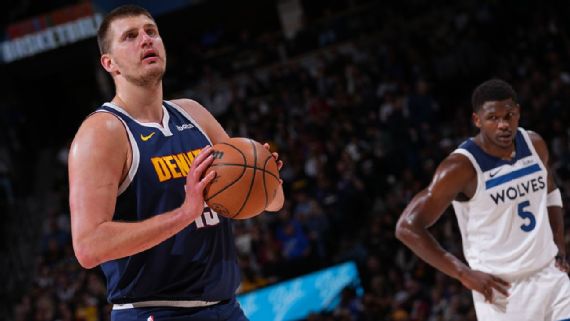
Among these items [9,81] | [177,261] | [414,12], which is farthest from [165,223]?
[9,81]

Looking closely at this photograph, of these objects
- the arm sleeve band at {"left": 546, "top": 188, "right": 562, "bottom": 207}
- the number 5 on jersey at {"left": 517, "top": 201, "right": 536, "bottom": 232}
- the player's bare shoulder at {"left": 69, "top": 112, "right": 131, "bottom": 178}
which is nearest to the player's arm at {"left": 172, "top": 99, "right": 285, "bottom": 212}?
the player's bare shoulder at {"left": 69, "top": 112, "right": 131, "bottom": 178}

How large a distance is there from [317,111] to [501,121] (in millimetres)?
8473

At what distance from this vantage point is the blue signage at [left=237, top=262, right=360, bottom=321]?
31.6 feet

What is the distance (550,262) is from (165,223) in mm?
2513

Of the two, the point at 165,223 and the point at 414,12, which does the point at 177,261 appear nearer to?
the point at 165,223

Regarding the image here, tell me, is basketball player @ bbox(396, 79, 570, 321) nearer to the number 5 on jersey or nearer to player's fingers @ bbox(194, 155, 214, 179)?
the number 5 on jersey

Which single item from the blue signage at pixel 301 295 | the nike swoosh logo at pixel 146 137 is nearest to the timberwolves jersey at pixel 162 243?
the nike swoosh logo at pixel 146 137

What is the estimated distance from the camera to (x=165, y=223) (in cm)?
274

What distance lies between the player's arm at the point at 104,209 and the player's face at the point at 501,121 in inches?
87.0

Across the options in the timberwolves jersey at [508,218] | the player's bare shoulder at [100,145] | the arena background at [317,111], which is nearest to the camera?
the player's bare shoulder at [100,145]

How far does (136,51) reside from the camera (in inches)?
123

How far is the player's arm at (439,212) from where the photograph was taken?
4375 millimetres

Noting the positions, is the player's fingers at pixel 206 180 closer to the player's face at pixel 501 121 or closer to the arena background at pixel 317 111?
the player's face at pixel 501 121

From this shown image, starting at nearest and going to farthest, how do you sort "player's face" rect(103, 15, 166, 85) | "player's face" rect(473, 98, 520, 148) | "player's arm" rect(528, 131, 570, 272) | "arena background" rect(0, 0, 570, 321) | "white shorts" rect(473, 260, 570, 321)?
1. "player's face" rect(103, 15, 166, 85)
2. "white shorts" rect(473, 260, 570, 321)
3. "player's face" rect(473, 98, 520, 148)
4. "player's arm" rect(528, 131, 570, 272)
5. "arena background" rect(0, 0, 570, 321)
